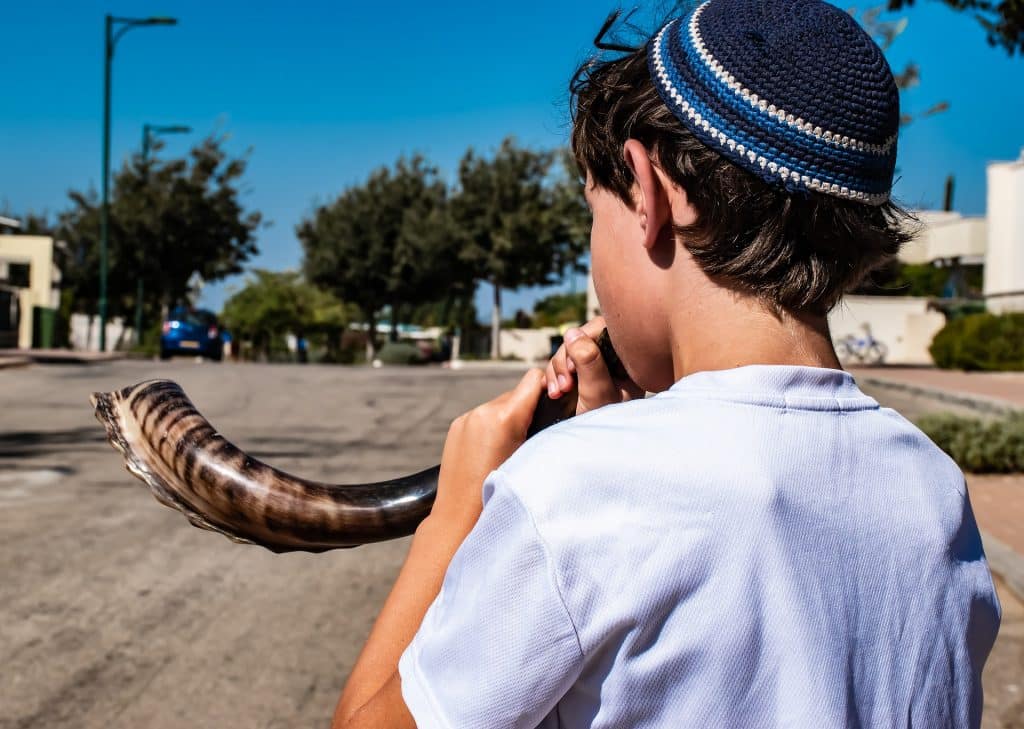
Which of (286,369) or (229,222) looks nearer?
(286,369)

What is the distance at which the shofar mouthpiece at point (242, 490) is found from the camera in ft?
4.46

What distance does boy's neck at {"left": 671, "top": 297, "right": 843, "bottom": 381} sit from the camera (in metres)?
1.13

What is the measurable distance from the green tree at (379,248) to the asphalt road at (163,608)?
111 ft

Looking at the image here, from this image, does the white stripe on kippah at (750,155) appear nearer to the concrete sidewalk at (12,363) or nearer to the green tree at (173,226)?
the concrete sidewalk at (12,363)

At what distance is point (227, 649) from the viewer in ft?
14.2

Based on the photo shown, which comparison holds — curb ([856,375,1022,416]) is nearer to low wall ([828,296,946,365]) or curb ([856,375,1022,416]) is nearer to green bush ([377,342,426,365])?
low wall ([828,296,946,365])

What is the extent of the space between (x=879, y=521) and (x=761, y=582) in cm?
17

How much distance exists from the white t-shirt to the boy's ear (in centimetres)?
17

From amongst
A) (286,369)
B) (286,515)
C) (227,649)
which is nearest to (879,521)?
(286,515)

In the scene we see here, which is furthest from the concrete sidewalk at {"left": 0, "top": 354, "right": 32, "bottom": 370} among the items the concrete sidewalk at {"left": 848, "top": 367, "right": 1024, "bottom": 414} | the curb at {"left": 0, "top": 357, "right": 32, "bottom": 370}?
the concrete sidewalk at {"left": 848, "top": 367, "right": 1024, "bottom": 414}

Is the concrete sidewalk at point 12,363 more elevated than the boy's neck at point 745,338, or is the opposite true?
the boy's neck at point 745,338

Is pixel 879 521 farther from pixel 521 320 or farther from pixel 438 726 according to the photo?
pixel 521 320

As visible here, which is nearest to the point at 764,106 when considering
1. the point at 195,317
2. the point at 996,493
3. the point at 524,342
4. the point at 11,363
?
the point at 996,493

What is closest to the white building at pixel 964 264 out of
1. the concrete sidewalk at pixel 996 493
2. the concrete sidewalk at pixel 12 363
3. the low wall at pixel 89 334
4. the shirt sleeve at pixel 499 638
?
the concrete sidewalk at pixel 996 493
